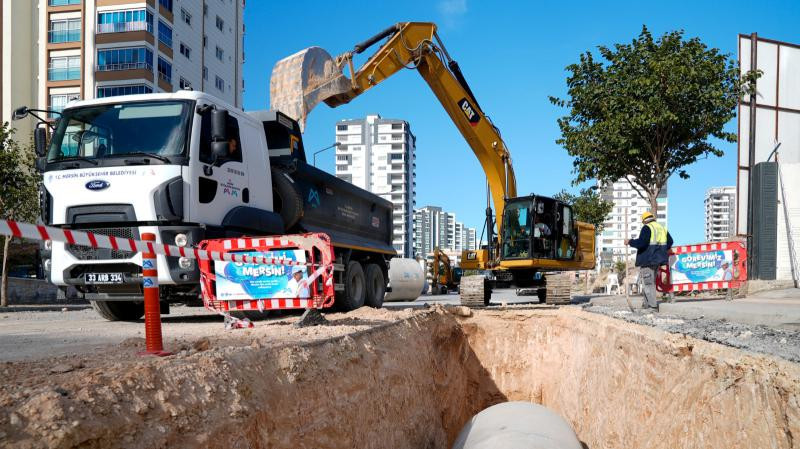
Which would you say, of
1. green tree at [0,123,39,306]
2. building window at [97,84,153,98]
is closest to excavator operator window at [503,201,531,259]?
green tree at [0,123,39,306]

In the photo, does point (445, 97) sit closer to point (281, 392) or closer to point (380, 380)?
point (380, 380)

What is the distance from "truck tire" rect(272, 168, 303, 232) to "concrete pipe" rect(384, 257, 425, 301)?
1098 centimetres

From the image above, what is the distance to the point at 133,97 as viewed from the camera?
8.23 m

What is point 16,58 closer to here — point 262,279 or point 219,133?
point 219,133

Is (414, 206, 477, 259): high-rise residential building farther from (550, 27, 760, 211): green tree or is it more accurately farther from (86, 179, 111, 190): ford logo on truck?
(86, 179, 111, 190): ford logo on truck

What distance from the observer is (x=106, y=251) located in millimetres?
7617

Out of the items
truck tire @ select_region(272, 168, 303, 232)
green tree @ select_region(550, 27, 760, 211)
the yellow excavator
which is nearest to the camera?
truck tire @ select_region(272, 168, 303, 232)

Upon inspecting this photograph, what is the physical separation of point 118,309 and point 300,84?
436 centimetres

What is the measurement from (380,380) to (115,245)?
8.35 ft

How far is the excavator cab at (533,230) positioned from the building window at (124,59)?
1131 inches

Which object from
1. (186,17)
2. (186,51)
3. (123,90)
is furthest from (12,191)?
(186,17)

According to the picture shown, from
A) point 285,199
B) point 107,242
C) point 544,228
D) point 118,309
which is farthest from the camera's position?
point 544,228

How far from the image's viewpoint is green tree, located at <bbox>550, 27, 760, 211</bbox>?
17047 mm

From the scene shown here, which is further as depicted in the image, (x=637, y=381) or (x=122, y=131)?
(x=122, y=131)
